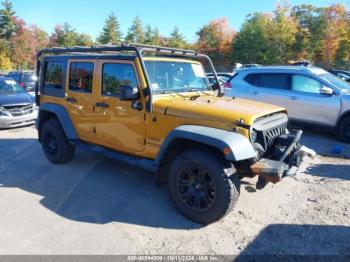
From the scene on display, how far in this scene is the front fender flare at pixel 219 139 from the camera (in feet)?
11.3

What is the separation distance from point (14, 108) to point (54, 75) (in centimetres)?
408

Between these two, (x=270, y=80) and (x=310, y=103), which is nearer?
(x=310, y=103)

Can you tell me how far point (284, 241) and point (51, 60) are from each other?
16.5 feet

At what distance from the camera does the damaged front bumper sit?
11.6 ft

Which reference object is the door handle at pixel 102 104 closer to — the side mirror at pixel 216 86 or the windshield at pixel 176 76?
the windshield at pixel 176 76

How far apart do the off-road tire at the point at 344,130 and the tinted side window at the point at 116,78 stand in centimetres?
561

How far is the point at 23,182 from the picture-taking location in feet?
17.2

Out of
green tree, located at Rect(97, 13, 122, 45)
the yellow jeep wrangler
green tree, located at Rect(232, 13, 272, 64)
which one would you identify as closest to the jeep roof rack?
the yellow jeep wrangler

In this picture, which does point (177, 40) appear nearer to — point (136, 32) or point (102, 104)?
point (136, 32)

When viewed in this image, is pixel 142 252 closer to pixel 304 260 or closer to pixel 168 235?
pixel 168 235

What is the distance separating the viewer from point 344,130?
25.3 ft

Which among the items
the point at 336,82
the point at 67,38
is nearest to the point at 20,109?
the point at 336,82

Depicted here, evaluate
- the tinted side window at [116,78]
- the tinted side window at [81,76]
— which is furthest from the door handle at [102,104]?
the tinted side window at [81,76]

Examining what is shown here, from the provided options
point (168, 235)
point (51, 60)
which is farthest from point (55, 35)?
point (168, 235)
